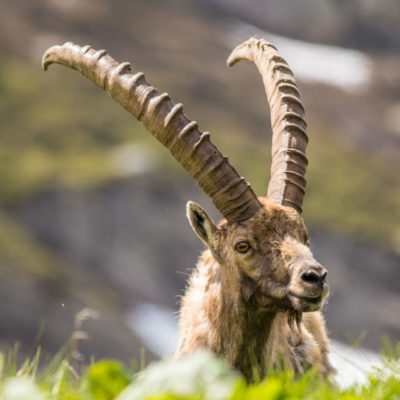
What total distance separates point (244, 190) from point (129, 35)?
85.2m

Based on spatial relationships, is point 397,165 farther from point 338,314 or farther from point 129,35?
point 129,35

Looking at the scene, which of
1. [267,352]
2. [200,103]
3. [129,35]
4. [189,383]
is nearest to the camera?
[189,383]

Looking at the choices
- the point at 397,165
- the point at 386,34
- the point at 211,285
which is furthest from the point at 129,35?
the point at 211,285

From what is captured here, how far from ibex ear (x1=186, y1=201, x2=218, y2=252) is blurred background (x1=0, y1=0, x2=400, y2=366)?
76.2 ft

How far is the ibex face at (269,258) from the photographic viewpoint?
22.2ft

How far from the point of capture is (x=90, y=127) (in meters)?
71.2

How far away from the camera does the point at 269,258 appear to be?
709 centimetres

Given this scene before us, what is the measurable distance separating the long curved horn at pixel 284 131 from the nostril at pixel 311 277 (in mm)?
1209

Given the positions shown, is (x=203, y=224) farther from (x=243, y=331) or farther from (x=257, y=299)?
(x=243, y=331)

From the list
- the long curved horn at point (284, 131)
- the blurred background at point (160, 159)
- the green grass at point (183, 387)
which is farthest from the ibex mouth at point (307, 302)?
the blurred background at point (160, 159)

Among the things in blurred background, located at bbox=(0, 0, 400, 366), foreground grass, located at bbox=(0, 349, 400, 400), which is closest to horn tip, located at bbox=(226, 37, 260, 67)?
foreground grass, located at bbox=(0, 349, 400, 400)

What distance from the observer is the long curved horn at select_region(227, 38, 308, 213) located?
7875 mm

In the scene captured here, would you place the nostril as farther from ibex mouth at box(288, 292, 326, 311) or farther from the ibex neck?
the ibex neck

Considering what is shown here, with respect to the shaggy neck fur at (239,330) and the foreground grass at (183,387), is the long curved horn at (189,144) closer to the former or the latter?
the shaggy neck fur at (239,330)
